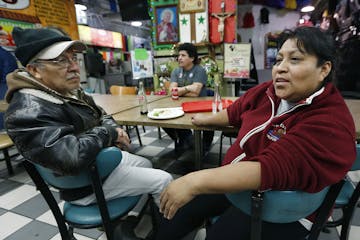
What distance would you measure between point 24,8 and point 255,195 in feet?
18.2

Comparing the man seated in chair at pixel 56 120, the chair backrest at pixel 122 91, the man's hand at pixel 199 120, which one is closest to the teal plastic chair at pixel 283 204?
the man seated in chair at pixel 56 120

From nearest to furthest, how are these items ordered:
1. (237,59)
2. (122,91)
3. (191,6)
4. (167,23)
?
(122,91)
(237,59)
(191,6)
(167,23)

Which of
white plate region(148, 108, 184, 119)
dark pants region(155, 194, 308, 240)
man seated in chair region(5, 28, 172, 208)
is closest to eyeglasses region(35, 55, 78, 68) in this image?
man seated in chair region(5, 28, 172, 208)

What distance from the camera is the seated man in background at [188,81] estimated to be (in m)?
2.64

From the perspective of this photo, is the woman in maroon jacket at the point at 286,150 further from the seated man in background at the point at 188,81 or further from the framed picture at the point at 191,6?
the framed picture at the point at 191,6

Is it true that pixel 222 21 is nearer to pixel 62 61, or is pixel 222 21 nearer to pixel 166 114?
pixel 166 114

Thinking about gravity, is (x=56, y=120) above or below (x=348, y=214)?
above

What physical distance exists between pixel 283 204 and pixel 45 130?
2.88 ft

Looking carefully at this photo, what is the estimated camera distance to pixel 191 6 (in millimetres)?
4449

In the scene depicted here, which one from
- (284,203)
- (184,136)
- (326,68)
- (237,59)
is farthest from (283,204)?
(237,59)

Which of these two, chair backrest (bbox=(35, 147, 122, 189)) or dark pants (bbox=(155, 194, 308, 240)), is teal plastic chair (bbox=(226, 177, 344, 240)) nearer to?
dark pants (bbox=(155, 194, 308, 240))

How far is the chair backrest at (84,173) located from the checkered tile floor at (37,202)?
0.90 meters

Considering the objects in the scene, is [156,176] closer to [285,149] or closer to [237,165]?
[237,165]

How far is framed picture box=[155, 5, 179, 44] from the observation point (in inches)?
185
